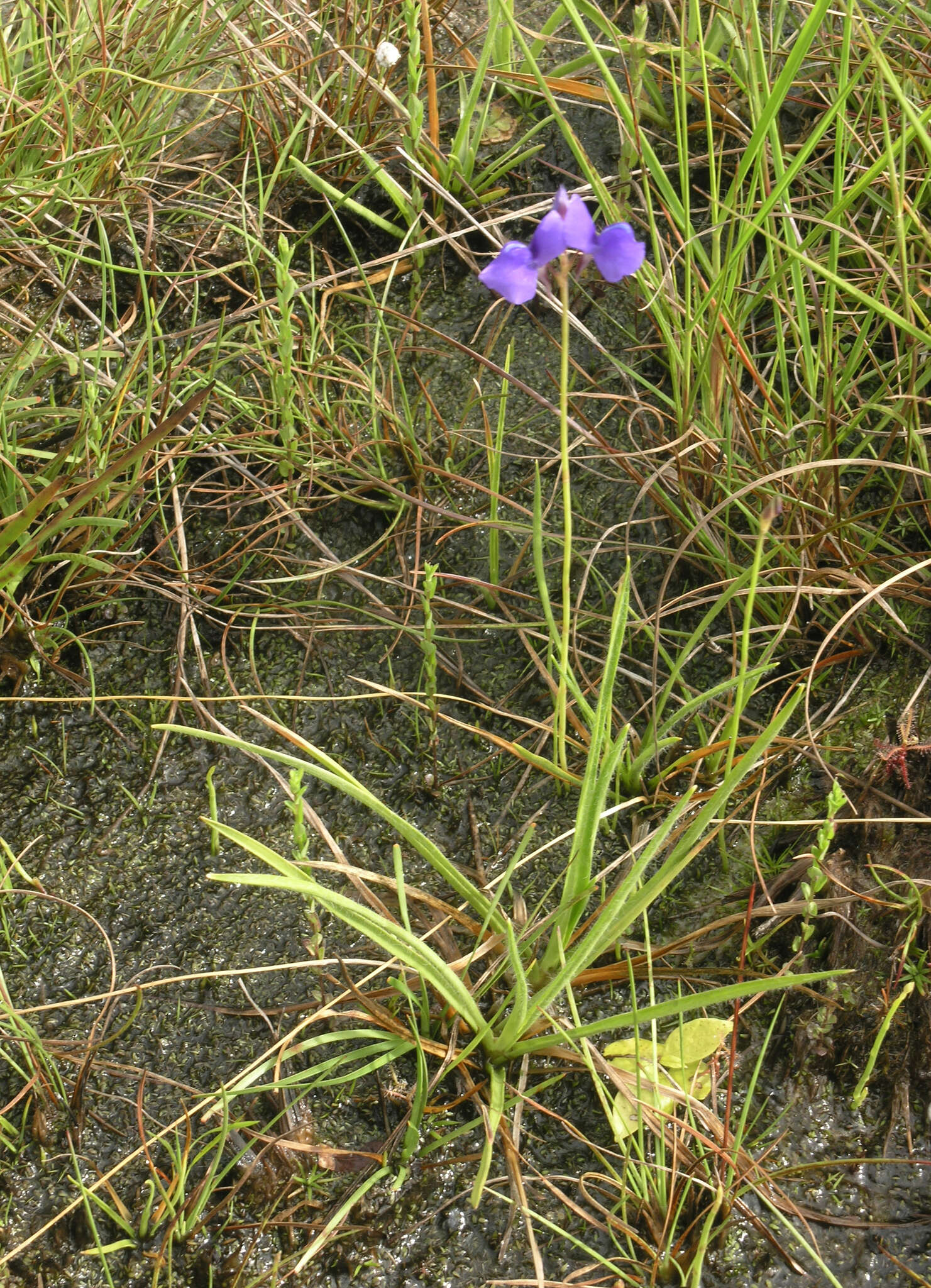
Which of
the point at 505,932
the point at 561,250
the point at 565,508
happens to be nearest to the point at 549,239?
the point at 561,250

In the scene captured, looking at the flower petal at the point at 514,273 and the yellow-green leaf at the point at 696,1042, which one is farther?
the yellow-green leaf at the point at 696,1042

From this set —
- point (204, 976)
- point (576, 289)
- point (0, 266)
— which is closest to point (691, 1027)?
point (204, 976)

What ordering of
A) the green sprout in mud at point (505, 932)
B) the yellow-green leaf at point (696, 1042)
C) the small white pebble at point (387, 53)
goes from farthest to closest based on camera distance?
the small white pebble at point (387, 53)
the yellow-green leaf at point (696, 1042)
the green sprout in mud at point (505, 932)

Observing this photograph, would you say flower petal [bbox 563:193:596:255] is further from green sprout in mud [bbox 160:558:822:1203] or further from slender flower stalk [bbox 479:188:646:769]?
green sprout in mud [bbox 160:558:822:1203]

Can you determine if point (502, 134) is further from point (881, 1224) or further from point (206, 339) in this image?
point (881, 1224)

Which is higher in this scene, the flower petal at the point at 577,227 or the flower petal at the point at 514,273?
the flower petal at the point at 577,227

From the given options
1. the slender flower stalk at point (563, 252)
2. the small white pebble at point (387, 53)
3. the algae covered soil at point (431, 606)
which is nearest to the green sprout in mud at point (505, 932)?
the algae covered soil at point (431, 606)

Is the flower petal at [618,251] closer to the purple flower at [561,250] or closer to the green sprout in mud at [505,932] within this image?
the purple flower at [561,250]
